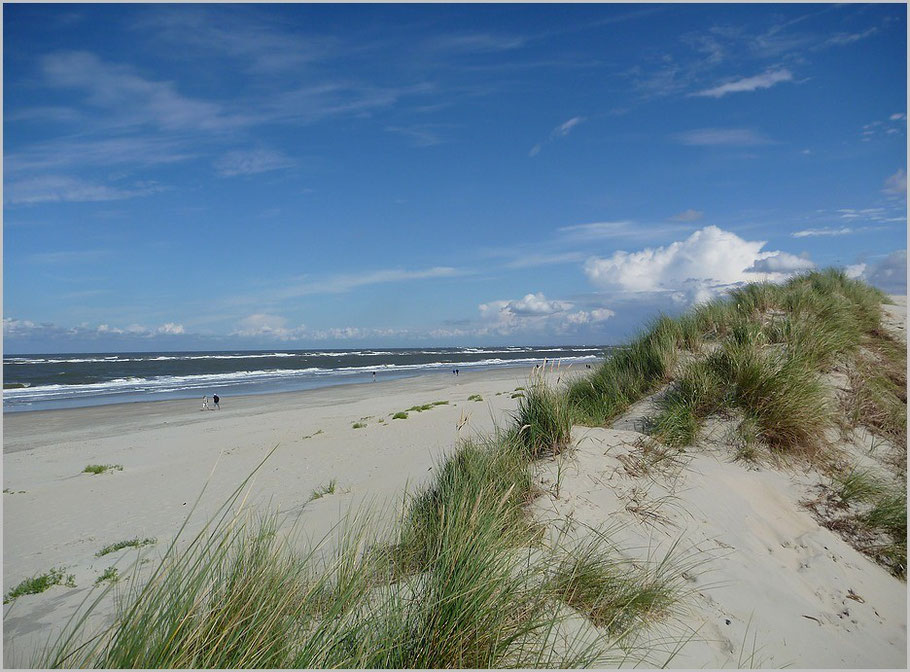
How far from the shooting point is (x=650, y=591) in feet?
13.1

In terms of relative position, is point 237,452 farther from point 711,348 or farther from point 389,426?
point 711,348

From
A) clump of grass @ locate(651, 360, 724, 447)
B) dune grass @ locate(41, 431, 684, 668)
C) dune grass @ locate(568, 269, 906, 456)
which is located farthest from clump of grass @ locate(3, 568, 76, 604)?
clump of grass @ locate(651, 360, 724, 447)

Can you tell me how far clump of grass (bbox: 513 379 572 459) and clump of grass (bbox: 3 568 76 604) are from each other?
5.51 meters

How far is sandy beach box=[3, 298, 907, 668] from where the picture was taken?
14.1ft

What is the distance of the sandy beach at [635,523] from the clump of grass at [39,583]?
11 centimetres

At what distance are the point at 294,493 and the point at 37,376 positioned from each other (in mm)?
54818

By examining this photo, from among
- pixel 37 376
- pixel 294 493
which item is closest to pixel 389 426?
pixel 294 493

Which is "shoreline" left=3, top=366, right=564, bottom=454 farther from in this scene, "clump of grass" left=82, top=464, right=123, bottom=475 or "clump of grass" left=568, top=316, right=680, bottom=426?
"clump of grass" left=568, top=316, right=680, bottom=426

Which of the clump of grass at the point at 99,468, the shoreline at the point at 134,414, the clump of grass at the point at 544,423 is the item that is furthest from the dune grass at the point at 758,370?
the clump of grass at the point at 99,468

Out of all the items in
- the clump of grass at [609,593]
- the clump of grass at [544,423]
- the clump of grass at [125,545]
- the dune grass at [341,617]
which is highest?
the clump of grass at [544,423]

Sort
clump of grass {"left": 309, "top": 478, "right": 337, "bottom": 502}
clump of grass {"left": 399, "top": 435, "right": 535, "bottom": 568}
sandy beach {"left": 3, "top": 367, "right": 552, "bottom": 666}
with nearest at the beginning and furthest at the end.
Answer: clump of grass {"left": 399, "top": 435, "right": 535, "bottom": 568}, sandy beach {"left": 3, "top": 367, "right": 552, "bottom": 666}, clump of grass {"left": 309, "top": 478, "right": 337, "bottom": 502}

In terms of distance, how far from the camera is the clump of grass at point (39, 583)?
21.1 ft

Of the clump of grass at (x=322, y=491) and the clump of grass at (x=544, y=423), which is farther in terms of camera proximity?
the clump of grass at (x=322, y=491)

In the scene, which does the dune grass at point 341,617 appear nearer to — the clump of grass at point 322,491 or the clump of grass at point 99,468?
the clump of grass at point 322,491
